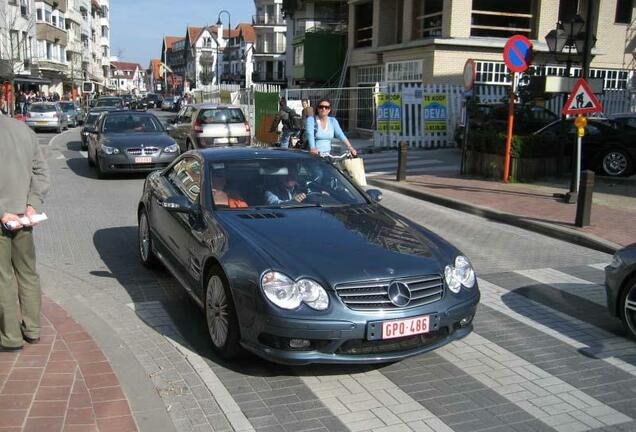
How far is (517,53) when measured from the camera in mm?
12703

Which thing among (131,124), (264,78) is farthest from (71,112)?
(264,78)

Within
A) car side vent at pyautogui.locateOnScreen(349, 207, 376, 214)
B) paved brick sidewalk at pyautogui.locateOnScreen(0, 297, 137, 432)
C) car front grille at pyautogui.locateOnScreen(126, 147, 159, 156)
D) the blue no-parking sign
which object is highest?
the blue no-parking sign

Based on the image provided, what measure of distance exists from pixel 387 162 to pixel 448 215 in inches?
288

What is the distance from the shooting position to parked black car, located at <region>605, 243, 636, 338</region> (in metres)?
5.23

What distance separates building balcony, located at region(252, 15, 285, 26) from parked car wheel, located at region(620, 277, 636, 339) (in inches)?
3014

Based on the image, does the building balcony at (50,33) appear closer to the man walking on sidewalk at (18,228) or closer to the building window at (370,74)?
the building window at (370,74)

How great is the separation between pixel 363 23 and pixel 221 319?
30.4 meters

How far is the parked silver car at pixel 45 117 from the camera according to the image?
32.6 m

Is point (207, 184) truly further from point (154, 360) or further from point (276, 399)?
point (276, 399)

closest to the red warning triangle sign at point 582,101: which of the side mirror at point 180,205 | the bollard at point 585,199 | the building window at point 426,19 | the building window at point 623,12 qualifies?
the bollard at point 585,199

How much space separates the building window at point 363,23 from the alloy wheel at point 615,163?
1907cm

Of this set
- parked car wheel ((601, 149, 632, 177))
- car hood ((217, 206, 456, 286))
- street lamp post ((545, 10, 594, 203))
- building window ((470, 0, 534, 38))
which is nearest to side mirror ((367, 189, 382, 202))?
car hood ((217, 206, 456, 286))

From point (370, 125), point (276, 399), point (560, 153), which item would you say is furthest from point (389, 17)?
point (276, 399)

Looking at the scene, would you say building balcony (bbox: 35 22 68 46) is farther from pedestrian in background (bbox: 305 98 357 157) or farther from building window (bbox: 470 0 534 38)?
pedestrian in background (bbox: 305 98 357 157)
